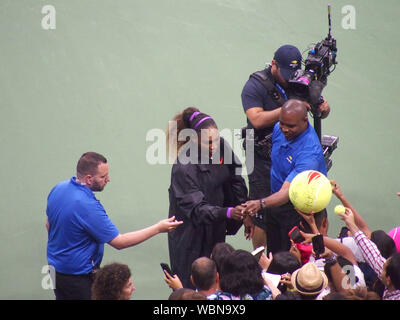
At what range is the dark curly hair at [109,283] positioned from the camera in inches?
139

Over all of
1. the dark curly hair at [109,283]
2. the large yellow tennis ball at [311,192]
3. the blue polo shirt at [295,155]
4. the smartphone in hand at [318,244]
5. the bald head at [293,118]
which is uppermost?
the bald head at [293,118]

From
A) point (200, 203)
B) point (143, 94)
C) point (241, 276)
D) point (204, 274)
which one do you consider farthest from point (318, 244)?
point (143, 94)

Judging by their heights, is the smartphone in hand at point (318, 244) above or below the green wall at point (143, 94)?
below

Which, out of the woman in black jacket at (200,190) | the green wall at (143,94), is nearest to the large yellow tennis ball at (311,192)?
the woman in black jacket at (200,190)

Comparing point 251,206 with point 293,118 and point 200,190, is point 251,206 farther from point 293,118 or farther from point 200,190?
point 293,118

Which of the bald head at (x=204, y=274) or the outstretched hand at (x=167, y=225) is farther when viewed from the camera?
the outstretched hand at (x=167, y=225)

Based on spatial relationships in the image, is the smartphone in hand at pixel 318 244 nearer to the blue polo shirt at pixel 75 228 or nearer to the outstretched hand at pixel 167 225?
the outstretched hand at pixel 167 225

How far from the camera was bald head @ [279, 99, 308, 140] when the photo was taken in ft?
14.7

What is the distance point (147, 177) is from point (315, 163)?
7.78 feet

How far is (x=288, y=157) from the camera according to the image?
464 cm

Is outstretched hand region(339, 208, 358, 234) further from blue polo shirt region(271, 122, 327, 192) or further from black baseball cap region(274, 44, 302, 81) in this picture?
black baseball cap region(274, 44, 302, 81)

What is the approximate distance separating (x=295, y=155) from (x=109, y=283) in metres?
1.68

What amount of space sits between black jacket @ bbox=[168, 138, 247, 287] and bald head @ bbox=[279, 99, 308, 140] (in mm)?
405

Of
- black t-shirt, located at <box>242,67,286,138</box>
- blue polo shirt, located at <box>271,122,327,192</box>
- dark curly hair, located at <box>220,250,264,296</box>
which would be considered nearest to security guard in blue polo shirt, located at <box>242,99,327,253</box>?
blue polo shirt, located at <box>271,122,327,192</box>
